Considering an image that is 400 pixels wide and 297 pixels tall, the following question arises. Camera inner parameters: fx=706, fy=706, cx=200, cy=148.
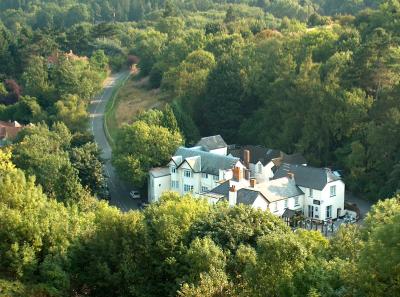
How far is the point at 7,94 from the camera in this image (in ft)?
219

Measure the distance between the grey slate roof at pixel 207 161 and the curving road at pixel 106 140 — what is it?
4.46m

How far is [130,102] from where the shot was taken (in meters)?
62.5

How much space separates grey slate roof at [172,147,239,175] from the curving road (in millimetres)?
4465

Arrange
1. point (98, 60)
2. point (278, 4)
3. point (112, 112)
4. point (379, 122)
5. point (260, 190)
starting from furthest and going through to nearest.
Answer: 1. point (278, 4)
2. point (98, 60)
3. point (112, 112)
4. point (379, 122)
5. point (260, 190)

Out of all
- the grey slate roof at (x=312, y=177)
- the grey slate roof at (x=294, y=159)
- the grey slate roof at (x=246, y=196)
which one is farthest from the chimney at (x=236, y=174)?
the grey slate roof at (x=294, y=159)

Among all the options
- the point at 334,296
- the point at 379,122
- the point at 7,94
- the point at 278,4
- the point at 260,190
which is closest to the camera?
the point at 334,296

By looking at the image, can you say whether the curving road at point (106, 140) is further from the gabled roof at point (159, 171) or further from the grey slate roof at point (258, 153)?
the grey slate roof at point (258, 153)

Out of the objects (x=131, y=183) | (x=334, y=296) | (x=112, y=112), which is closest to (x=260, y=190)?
(x=131, y=183)

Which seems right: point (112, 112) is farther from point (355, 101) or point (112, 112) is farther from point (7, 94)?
point (355, 101)

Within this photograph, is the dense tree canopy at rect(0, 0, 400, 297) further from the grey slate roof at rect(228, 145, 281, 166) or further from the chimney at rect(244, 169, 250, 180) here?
the chimney at rect(244, 169, 250, 180)

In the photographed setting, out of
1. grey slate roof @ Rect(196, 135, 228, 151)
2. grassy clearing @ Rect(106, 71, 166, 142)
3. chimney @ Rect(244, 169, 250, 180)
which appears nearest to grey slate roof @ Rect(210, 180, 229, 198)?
chimney @ Rect(244, 169, 250, 180)

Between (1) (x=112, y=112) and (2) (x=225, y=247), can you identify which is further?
(1) (x=112, y=112)

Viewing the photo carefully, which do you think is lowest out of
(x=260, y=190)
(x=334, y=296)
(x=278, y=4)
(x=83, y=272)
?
(x=278, y=4)

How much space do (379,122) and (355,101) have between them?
6.59 ft
